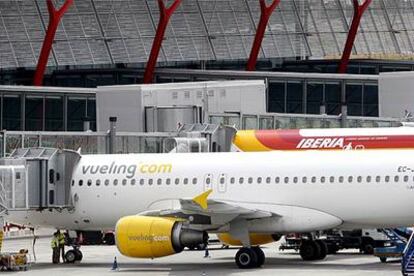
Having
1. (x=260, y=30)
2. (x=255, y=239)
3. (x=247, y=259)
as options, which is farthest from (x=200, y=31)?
(x=247, y=259)

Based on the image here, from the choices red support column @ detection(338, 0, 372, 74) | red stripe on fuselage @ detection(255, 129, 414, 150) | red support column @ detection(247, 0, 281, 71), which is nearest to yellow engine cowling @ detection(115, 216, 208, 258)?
red stripe on fuselage @ detection(255, 129, 414, 150)

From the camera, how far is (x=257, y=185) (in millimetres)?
44781

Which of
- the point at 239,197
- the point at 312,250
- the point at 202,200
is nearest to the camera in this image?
the point at 202,200

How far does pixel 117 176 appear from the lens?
153 feet

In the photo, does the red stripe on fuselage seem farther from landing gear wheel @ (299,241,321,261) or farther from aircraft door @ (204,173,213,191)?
aircraft door @ (204,173,213,191)

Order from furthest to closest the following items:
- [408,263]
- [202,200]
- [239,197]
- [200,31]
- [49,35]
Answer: [200,31] < [49,35] < [239,197] < [202,200] < [408,263]

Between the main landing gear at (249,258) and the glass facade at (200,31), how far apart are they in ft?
144

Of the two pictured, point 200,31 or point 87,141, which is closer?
point 87,141

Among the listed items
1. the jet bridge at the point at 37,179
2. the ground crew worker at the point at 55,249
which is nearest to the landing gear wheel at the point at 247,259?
the jet bridge at the point at 37,179

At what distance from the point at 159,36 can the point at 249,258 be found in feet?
148

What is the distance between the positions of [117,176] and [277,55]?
191ft

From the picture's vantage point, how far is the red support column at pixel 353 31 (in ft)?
316

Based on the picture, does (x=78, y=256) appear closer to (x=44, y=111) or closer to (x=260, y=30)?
(x=44, y=111)

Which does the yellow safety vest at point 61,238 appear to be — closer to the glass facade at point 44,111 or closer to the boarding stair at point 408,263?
the boarding stair at point 408,263
